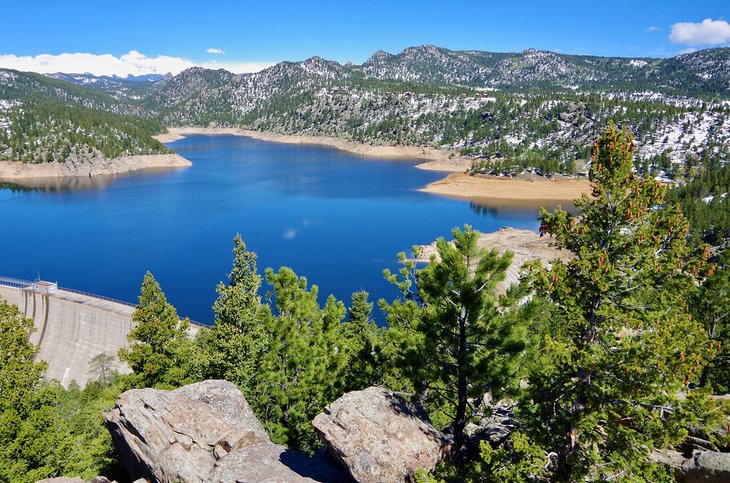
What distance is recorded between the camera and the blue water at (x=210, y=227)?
75.3 meters

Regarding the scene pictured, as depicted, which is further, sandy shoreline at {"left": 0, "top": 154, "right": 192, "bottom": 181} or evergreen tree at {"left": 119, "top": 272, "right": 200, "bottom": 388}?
sandy shoreline at {"left": 0, "top": 154, "right": 192, "bottom": 181}

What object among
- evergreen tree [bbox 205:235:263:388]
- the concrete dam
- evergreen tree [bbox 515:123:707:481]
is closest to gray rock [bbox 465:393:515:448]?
evergreen tree [bbox 515:123:707:481]

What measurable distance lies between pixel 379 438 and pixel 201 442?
310 inches

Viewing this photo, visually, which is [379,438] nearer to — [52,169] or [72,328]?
[72,328]

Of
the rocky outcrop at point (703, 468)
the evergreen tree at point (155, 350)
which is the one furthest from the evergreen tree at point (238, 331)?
the rocky outcrop at point (703, 468)

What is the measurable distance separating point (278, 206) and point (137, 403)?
374ft

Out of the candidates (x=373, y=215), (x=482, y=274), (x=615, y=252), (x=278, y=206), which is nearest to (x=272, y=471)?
(x=482, y=274)

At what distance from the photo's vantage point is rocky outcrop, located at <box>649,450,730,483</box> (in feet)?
36.8

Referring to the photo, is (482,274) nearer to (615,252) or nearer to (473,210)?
(615,252)

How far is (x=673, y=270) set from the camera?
11125 millimetres

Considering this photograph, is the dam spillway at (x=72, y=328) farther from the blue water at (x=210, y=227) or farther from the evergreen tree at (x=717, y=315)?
the evergreen tree at (x=717, y=315)

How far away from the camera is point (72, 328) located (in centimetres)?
5659

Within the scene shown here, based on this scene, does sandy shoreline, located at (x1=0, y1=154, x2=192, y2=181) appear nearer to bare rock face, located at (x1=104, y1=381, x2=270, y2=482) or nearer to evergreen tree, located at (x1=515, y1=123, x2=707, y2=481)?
bare rock face, located at (x1=104, y1=381, x2=270, y2=482)

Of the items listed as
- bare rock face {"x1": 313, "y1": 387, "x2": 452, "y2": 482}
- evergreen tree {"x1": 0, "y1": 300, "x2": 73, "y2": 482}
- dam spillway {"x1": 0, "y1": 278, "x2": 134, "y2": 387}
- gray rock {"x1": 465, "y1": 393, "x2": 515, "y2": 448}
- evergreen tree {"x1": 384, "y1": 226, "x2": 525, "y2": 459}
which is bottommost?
dam spillway {"x1": 0, "y1": 278, "x2": 134, "y2": 387}
